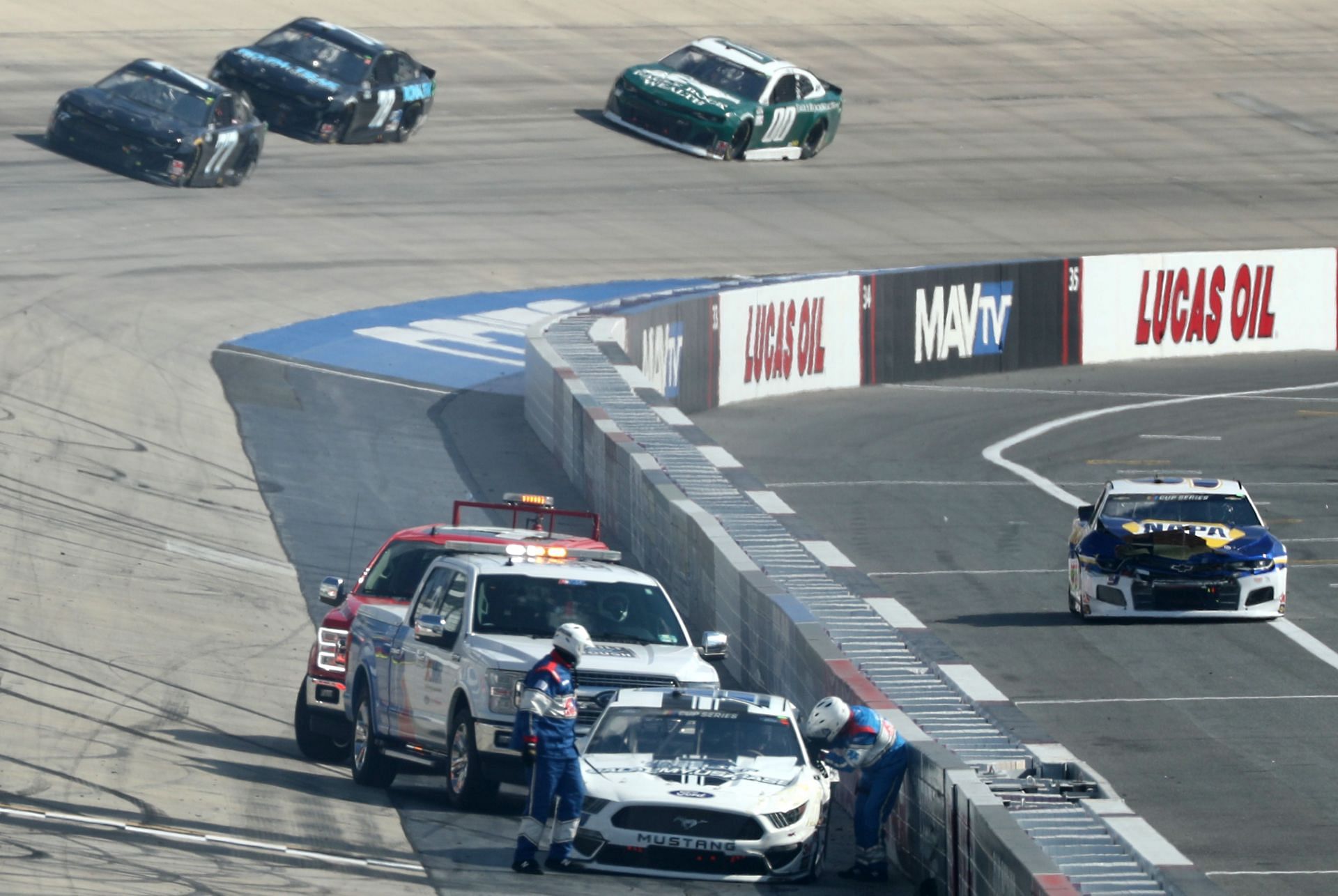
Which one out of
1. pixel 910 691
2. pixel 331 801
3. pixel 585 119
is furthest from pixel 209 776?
pixel 585 119

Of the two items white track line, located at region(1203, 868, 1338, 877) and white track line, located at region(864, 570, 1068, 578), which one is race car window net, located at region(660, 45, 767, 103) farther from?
white track line, located at region(1203, 868, 1338, 877)

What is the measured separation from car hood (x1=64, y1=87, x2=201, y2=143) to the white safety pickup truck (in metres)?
20.0

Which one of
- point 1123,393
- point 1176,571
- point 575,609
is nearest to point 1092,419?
point 1123,393

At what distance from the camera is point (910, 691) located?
14.6m

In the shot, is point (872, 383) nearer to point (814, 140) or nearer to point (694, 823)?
point (814, 140)

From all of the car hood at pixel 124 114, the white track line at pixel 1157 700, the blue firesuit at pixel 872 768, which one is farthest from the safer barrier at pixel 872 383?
the car hood at pixel 124 114

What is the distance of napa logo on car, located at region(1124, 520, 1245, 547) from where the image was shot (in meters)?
21.0

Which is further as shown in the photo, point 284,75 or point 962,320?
point 284,75

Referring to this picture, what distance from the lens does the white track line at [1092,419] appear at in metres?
19.9

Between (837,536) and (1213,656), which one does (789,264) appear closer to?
(837,536)

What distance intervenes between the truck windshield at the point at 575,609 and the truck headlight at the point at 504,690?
70 centimetres

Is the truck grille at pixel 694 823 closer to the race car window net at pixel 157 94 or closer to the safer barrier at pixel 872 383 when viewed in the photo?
the safer barrier at pixel 872 383

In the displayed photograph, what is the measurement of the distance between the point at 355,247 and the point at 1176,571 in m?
17.9

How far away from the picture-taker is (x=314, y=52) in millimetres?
37812
